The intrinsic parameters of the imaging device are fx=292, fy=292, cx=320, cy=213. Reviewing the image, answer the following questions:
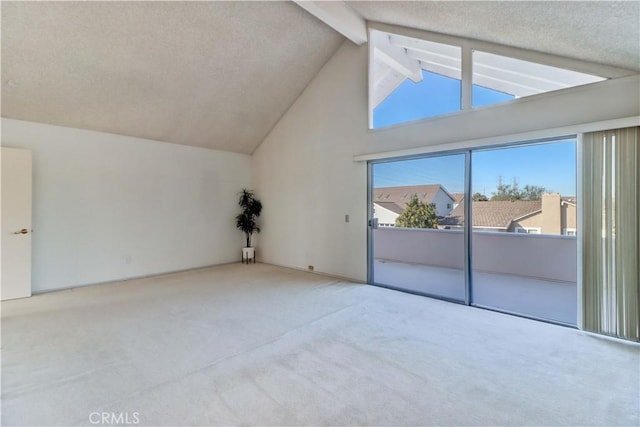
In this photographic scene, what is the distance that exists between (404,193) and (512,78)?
209 cm

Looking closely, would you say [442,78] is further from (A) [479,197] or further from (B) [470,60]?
(A) [479,197]

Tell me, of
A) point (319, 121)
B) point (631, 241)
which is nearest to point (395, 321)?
point (631, 241)

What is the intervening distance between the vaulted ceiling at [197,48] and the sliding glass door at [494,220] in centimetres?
144

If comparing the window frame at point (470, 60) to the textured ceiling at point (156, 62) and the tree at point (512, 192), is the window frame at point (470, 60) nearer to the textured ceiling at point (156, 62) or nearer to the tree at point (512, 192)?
the textured ceiling at point (156, 62)

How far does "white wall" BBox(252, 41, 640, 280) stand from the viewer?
3.35 meters

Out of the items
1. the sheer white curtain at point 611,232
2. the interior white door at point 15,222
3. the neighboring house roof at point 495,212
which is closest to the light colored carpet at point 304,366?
the sheer white curtain at point 611,232

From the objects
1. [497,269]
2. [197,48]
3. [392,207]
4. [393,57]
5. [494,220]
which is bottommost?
[497,269]

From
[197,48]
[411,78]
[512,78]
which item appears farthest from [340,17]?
[512,78]

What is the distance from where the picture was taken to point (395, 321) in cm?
347

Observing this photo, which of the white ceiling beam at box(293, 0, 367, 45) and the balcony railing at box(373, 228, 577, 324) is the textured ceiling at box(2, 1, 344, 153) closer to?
the white ceiling beam at box(293, 0, 367, 45)

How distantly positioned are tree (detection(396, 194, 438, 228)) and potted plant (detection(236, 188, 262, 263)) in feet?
11.5

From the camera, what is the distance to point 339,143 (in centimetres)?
549

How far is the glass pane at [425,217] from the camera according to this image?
433cm

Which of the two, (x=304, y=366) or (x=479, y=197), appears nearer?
(x=304, y=366)
